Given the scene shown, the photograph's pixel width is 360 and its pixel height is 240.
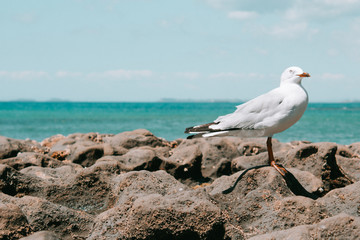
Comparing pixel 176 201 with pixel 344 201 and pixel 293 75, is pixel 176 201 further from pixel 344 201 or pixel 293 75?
pixel 293 75

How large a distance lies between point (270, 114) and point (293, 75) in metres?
0.58

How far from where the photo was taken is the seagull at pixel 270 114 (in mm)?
5465

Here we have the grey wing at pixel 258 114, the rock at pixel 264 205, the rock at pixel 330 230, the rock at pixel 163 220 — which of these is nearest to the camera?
the rock at pixel 330 230

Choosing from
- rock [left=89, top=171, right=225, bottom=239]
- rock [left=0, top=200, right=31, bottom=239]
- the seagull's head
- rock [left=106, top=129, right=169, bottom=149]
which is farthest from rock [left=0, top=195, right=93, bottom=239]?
rock [left=106, top=129, right=169, bottom=149]

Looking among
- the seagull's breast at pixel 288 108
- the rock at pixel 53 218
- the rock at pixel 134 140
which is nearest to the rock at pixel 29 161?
the rock at pixel 134 140

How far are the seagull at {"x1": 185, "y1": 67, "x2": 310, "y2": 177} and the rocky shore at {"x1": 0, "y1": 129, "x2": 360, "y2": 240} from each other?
54 cm

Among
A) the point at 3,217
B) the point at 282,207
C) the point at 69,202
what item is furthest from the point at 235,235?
the point at 69,202

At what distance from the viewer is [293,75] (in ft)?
18.5

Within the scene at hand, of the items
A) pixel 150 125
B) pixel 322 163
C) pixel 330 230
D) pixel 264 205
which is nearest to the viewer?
pixel 330 230

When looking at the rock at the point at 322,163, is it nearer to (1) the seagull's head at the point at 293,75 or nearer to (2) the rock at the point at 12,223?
(1) the seagull's head at the point at 293,75

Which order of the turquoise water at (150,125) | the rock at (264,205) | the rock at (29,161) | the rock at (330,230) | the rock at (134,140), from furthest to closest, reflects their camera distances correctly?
1. the turquoise water at (150,125)
2. the rock at (134,140)
3. the rock at (29,161)
4. the rock at (264,205)
5. the rock at (330,230)

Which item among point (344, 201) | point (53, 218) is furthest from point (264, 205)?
point (53, 218)

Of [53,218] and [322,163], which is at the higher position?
[322,163]

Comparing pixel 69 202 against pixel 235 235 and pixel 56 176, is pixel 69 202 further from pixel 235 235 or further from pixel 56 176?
pixel 235 235
